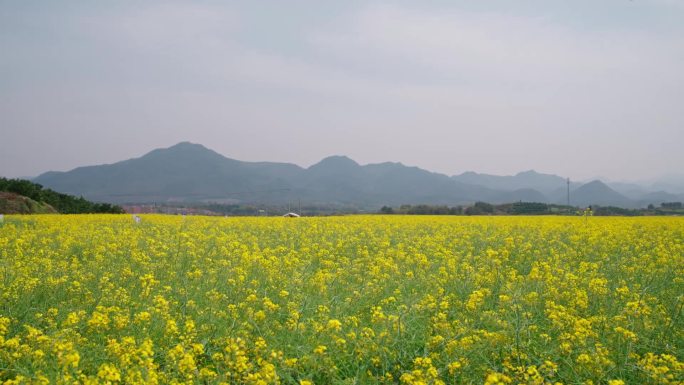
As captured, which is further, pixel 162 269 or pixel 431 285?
pixel 162 269

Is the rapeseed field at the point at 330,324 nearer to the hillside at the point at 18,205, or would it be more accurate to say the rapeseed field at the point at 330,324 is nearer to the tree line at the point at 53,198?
the hillside at the point at 18,205

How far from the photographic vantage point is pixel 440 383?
3871 mm

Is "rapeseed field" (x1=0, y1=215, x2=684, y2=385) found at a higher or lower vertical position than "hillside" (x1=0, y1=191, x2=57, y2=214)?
lower

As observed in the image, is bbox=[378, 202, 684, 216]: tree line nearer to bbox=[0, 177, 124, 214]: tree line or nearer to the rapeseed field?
bbox=[0, 177, 124, 214]: tree line

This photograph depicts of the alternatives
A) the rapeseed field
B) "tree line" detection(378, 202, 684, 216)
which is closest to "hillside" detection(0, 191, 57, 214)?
the rapeseed field

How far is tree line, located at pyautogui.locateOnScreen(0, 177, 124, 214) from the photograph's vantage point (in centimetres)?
3412

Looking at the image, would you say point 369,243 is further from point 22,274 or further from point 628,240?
point 22,274

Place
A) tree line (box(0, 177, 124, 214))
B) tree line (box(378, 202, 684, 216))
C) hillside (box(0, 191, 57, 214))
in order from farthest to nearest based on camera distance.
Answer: tree line (box(378, 202, 684, 216))
tree line (box(0, 177, 124, 214))
hillside (box(0, 191, 57, 214))

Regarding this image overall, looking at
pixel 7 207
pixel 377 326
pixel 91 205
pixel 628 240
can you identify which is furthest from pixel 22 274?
pixel 91 205

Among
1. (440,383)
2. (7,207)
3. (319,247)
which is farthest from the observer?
(7,207)

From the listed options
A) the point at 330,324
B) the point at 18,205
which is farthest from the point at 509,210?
the point at 330,324

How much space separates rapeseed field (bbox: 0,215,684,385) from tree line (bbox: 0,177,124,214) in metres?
28.8

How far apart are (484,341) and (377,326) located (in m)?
1.17

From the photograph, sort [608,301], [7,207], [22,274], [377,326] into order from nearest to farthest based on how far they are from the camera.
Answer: [377,326], [608,301], [22,274], [7,207]
